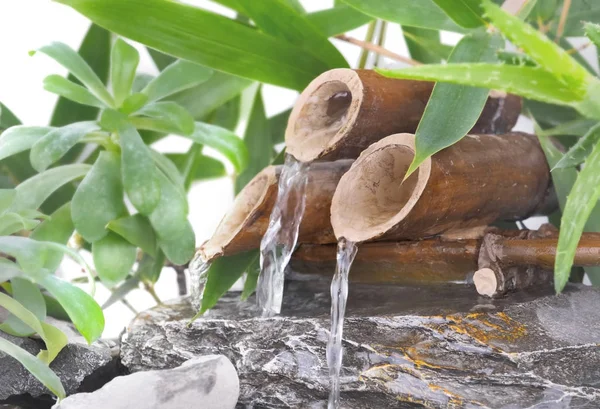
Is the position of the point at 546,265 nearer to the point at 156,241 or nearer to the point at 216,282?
the point at 216,282

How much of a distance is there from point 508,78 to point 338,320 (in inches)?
15.2

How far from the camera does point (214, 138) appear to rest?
1.16 m

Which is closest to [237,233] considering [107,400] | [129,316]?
[107,400]

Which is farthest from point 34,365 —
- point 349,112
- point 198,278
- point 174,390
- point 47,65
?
point 47,65

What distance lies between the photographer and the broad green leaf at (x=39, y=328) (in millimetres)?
870

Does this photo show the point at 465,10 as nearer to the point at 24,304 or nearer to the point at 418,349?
the point at 418,349

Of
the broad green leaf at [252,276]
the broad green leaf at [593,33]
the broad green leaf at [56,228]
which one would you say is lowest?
the broad green leaf at [252,276]

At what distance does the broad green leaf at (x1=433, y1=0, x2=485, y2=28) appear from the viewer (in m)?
0.81

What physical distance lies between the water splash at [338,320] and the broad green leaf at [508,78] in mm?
304

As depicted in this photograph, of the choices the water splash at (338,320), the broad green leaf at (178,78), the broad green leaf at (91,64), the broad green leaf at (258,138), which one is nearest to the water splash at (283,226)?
the water splash at (338,320)

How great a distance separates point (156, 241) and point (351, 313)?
0.46 metres

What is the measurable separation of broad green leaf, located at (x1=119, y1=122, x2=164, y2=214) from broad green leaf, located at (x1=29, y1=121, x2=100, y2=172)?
80 millimetres

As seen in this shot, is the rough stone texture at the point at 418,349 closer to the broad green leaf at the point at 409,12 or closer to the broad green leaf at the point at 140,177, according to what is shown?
the broad green leaf at the point at 140,177

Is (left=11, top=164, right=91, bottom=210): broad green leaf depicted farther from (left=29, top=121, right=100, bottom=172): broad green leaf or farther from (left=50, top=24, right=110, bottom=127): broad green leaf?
(left=50, top=24, right=110, bottom=127): broad green leaf
